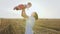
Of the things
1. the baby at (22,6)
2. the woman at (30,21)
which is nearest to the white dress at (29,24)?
the woman at (30,21)

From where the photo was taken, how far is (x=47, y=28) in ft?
5.73

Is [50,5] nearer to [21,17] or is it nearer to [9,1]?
[21,17]

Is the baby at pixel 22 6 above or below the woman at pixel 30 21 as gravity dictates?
above

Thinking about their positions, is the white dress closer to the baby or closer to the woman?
the woman

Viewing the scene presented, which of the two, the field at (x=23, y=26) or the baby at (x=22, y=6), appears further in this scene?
the baby at (x=22, y=6)

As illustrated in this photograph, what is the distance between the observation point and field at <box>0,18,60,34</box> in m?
1.73

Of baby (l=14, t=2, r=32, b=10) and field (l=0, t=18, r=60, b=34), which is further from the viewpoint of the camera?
baby (l=14, t=2, r=32, b=10)

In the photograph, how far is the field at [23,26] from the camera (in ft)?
5.68

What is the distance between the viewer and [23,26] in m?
1.76

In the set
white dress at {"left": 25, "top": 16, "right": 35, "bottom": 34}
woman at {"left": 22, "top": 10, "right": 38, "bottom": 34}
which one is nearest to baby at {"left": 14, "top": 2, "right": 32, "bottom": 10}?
woman at {"left": 22, "top": 10, "right": 38, "bottom": 34}

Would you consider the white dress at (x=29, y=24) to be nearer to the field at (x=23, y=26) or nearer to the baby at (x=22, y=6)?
the field at (x=23, y=26)

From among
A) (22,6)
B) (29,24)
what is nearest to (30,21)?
(29,24)

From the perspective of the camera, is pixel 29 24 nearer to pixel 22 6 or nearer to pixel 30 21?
pixel 30 21

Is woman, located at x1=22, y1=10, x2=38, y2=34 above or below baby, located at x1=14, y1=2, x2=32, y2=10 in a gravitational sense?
below
